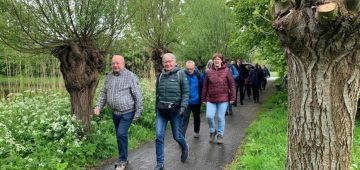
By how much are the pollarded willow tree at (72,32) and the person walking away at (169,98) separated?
6.62 ft

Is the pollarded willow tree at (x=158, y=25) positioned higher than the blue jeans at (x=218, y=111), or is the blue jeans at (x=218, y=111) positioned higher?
the pollarded willow tree at (x=158, y=25)

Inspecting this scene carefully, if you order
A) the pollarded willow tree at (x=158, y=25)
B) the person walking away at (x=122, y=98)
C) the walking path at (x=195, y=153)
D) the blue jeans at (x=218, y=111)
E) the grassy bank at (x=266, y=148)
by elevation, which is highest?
the pollarded willow tree at (x=158, y=25)

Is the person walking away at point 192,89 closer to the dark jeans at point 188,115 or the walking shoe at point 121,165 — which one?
the dark jeans at point 188,115

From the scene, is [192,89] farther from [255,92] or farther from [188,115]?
[255,92]

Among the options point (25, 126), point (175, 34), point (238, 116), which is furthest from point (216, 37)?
point (25, 126)

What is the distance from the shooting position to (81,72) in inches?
311

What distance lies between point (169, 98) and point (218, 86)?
2.24 metres

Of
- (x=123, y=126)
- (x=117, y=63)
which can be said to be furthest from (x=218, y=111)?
(x=117, y=63)

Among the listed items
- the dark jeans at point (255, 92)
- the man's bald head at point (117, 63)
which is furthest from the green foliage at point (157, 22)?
the man's bald head at point (117, 63)

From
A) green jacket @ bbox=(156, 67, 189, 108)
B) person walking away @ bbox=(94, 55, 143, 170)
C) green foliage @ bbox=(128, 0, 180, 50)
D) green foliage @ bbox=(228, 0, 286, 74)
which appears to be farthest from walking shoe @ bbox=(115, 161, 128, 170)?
green foliage @ bbox=(128, 0, 180, 50)

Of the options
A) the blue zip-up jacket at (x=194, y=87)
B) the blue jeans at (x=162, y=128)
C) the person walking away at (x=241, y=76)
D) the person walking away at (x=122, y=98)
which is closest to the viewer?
the blue jeans at (x=162, y=128)

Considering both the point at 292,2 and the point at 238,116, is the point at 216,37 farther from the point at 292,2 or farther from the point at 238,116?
the point at 292,2

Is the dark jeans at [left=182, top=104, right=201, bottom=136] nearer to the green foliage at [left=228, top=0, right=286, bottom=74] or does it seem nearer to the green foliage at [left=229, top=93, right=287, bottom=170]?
the green foliage at [left=229, top=93, right=287, bottom=170]

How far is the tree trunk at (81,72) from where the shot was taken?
309 inches
